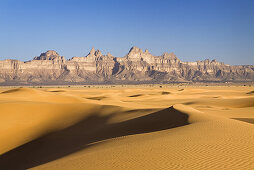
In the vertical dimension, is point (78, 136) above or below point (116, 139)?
below

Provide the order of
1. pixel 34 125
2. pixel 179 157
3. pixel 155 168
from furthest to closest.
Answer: pixel 34 125
pixel 179 157
pixel 155 168

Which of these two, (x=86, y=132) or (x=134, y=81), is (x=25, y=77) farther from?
(x=86, y=132)

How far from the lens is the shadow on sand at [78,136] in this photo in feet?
39.3

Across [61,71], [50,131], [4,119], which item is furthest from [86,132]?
[61,71]

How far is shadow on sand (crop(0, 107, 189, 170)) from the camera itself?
12.0 metres

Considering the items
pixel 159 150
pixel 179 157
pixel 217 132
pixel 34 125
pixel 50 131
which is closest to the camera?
pixel 179 157

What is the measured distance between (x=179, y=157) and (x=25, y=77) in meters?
181

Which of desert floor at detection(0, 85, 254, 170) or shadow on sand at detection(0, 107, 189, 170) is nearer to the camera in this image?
desert floor at detection(0, 85, 254, 170)

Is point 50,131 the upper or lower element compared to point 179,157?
lower

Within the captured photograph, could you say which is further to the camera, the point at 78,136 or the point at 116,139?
the point at 78,136

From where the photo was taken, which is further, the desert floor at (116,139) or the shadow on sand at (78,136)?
the shadow on sand at (78,136)

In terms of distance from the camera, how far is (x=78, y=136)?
14391mm

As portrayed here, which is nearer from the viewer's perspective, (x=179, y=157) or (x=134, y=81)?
(x=179, y=157)

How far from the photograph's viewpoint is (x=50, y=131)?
16.4 meters
